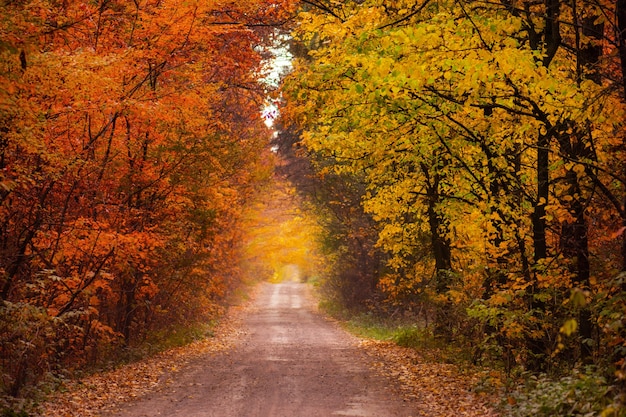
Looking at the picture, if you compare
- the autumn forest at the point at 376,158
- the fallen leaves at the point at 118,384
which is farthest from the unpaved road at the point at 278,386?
the autumn forest at the point at 376,158

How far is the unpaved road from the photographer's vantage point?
33.3 ft

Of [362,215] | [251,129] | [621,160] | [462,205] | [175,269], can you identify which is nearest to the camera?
[621,160]

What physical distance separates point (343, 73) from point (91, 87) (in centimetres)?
411

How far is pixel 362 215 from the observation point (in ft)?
86.2

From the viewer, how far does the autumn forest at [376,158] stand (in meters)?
8.87

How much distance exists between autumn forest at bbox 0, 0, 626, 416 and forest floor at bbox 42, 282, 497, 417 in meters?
1.02

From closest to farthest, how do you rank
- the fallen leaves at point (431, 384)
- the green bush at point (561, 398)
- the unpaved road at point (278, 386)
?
the green bush at point (561, 398), the fallen leaves at point (431, 384), the unpaved road at point (278, 386)

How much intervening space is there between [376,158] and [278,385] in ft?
Answer: 16.4

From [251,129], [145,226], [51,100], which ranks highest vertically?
[251,129]

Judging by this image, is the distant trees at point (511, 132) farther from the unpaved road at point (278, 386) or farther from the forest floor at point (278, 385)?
the unpaved road at point (278, 386)

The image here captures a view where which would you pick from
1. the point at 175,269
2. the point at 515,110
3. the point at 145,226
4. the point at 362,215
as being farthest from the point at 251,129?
the point at 515,110

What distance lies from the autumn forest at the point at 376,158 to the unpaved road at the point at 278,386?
2053 mm

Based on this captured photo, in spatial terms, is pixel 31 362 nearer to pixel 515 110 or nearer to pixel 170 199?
pixel 170 199

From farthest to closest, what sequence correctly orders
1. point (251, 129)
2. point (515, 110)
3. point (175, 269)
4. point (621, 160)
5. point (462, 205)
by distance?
point (251, 129) < point (175, 269) < point (462, 205) < point (515, 110) < point (621, 160)
